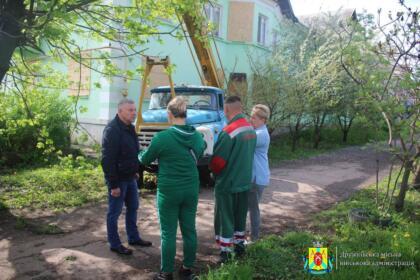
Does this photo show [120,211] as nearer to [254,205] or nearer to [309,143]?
[254,205]

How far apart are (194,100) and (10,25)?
474cm

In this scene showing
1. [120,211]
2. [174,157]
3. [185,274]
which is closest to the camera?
[174,157]

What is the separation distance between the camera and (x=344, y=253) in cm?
448

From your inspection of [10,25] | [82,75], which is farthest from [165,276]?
[82,75]

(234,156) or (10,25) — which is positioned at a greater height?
(10,25)

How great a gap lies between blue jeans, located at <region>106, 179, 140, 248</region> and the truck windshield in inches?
170

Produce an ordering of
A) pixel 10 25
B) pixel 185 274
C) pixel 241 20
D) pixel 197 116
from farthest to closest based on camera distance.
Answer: pixel 241 20 → pixel 197 116 → pixel 10 25 → pixel 185 274

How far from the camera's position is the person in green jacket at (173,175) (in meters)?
3.91

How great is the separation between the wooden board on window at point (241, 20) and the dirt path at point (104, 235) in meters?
9.70

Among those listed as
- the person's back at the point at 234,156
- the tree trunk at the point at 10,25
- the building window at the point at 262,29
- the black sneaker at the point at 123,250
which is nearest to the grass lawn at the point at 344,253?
the person's back at the point at 234,156

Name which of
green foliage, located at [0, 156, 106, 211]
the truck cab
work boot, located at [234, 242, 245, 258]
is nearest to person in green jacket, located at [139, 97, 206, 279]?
work boot, located at [234, 242, 245, 258]

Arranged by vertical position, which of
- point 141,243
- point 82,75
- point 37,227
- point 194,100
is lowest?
point 37,227

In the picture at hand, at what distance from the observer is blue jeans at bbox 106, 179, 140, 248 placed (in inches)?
187

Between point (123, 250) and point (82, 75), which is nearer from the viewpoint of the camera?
point (123, 250)
